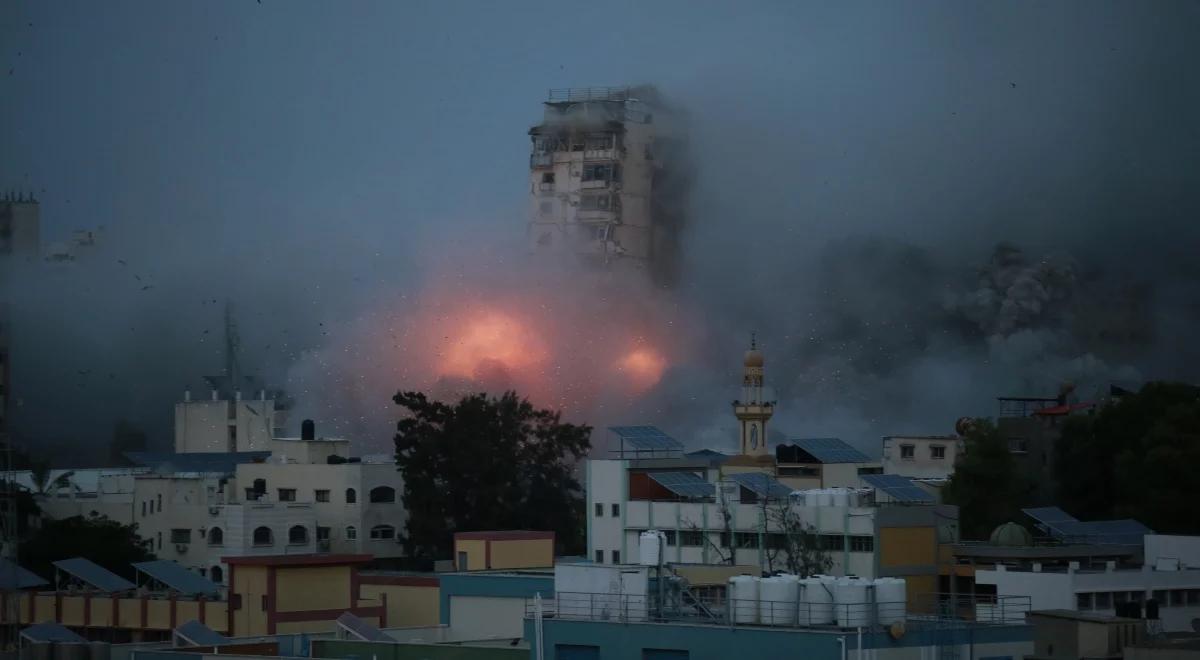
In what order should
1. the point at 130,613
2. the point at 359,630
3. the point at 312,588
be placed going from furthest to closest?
1. the point at 130,613
2. the point at 312,588
3. the point at 359,630

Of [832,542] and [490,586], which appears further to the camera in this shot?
[832,542]

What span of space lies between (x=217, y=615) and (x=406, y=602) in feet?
11.3

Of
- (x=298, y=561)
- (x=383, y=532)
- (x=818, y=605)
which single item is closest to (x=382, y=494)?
(x=383, y=532)

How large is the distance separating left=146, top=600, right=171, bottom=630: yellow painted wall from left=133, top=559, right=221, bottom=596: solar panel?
3.18ft

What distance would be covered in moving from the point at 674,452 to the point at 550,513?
329 inches

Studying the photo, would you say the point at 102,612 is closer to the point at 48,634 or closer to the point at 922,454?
the point at 48,634

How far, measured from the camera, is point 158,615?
44312 millimetres

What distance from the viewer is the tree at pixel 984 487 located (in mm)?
55375

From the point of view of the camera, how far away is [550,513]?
61.6 metres

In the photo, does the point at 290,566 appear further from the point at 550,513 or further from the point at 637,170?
the point at 637,170

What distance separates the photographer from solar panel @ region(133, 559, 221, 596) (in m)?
45.6

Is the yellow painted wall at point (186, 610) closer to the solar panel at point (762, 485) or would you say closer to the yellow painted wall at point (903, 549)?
the solar panel at point (762, 485)

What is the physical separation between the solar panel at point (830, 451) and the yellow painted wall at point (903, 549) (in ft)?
42.4

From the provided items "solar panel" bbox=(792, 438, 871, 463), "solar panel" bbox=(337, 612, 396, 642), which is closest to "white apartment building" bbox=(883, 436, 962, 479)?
"solar panel" bbox=(792, 438, 871, 463)
